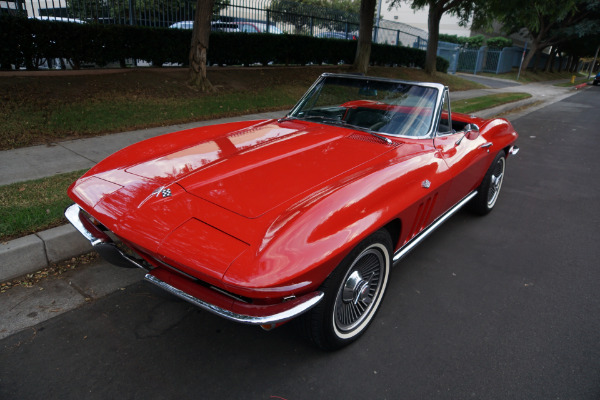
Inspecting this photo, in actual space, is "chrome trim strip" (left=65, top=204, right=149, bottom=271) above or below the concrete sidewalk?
above

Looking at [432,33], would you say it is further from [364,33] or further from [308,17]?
[308,17]

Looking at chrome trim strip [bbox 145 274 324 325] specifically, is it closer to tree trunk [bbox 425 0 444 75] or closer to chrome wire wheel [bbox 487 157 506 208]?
chrome wire wheel [bbox 487 157 506 208]

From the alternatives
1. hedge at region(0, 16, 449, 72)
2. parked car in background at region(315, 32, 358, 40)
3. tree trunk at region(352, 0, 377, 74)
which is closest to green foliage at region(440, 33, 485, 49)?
parked car in background at region(315, 32, 358, 40)

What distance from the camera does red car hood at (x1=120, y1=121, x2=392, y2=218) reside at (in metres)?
2.21

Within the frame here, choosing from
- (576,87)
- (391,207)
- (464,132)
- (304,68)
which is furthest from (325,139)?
(576,87)

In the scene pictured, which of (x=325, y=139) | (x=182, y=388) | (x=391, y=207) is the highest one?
(x=325, y=139)

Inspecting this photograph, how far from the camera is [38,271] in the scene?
292cm

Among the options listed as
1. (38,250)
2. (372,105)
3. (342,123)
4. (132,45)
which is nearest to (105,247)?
(38,250)

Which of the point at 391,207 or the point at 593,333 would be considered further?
the point at 593,333

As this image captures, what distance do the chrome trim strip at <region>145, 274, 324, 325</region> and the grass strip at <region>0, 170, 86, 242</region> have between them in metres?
1.81

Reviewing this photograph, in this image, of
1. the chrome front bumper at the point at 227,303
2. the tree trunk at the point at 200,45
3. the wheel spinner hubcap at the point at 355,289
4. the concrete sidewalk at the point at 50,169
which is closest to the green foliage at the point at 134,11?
the tree trunk at the point at 200,45

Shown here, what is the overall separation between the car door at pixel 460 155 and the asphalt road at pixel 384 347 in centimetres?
64

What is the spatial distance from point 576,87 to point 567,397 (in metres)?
29.6

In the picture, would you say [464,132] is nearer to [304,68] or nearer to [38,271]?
[38,271]
